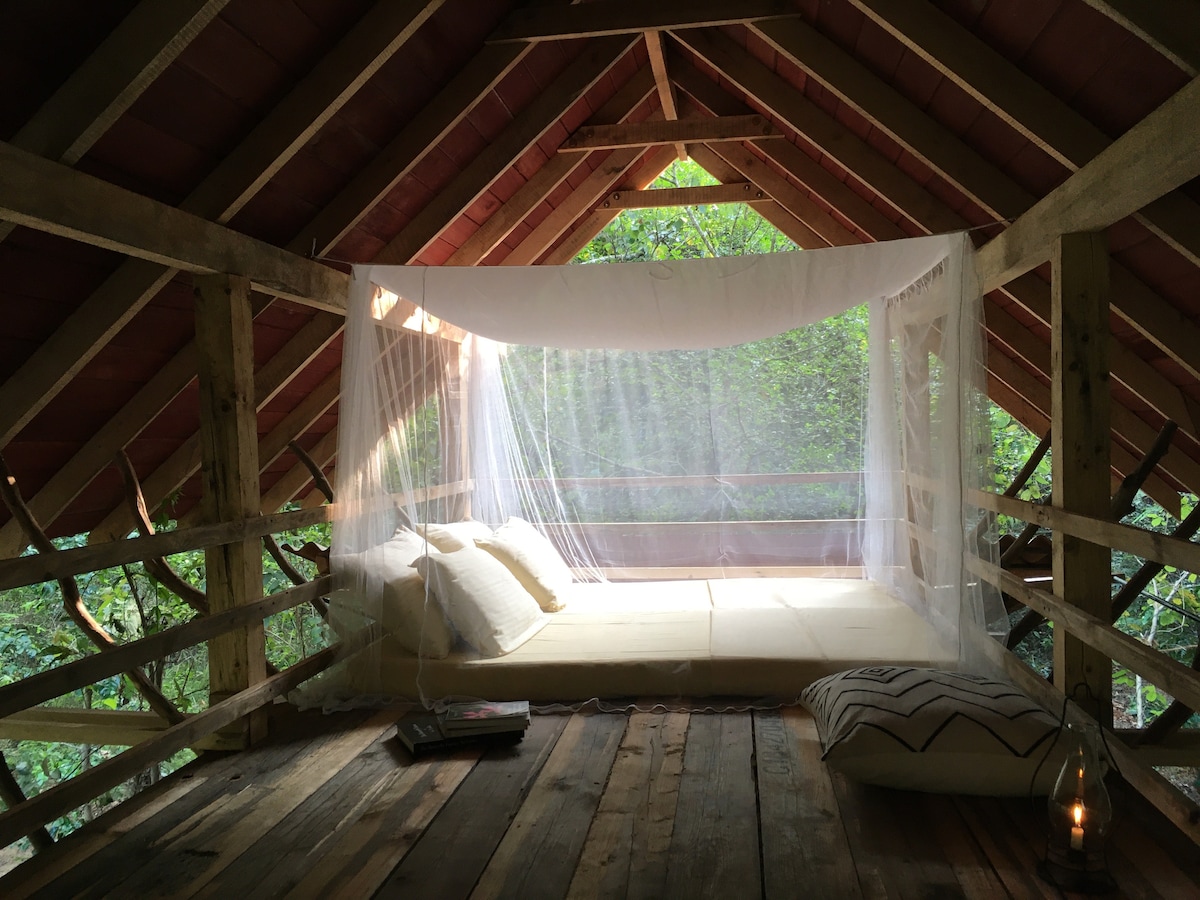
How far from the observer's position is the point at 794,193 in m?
4.99

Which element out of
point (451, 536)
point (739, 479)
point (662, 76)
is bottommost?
point (451, 536)

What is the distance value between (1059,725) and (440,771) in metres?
1.82

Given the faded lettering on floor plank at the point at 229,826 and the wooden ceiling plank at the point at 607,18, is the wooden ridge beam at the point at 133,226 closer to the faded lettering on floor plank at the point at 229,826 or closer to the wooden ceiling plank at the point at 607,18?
the wooden ceiling plank at the point at 607,18

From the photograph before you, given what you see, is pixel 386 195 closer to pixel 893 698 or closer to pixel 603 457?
pixel 603 457

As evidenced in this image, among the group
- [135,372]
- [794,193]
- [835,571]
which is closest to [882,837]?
[835,571]

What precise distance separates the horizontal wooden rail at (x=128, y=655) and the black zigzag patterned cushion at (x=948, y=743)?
6.43ft

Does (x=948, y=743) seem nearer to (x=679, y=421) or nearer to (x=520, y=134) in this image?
(x=679, y=421)

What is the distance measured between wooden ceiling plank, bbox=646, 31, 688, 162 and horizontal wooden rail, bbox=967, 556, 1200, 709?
2.71 meters

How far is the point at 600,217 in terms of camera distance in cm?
552

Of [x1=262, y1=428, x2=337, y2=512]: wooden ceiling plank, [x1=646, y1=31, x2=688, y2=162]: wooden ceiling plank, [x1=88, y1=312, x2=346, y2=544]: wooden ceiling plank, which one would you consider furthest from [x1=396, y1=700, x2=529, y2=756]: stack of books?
[x1=646, y1=31, x2=688, y2=162]: wooden ceiling plank

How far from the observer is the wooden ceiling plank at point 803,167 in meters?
4.49

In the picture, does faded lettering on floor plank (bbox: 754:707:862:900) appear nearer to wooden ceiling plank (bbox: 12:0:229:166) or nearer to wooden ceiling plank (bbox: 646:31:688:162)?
wooden ceiling plank (bbox: 12:0:229:166)

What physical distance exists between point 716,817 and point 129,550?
6.06ft

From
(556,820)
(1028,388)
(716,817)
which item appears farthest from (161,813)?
(1028,388)
